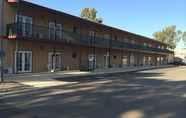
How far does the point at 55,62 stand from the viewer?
29.7 metres

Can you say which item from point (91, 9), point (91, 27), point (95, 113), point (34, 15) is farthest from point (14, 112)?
point (91, 9)

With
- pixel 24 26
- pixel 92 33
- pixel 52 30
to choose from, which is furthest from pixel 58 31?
pixel 92 33

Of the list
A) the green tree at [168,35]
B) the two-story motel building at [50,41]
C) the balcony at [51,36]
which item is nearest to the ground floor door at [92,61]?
the two-story motel building at [50,41]

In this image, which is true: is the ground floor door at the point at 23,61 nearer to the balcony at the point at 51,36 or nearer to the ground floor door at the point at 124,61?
the balcony at the point at 51,36

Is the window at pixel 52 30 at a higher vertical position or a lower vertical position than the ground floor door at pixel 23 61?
higher

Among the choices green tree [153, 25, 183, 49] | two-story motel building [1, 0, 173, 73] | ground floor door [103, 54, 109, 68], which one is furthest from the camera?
green tree [153, 25, 183, 49]

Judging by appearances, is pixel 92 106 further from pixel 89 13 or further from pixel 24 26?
pixel 89 13

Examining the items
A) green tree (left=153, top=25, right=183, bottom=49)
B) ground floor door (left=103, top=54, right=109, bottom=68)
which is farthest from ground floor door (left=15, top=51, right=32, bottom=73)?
green tree (left=153, top=25, right=183, bottom=49)

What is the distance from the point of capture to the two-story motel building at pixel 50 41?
24.4 m

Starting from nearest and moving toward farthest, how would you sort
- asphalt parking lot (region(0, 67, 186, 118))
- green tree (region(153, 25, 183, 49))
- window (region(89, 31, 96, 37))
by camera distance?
asphalt parking lot (region(0, 67, 186, 118))
window (region(89, 31, 96, 37))
green tree (region(153, 25, 183, 49))

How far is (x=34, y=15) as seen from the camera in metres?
26.8

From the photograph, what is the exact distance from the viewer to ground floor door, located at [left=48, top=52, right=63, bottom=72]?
95.2 ft

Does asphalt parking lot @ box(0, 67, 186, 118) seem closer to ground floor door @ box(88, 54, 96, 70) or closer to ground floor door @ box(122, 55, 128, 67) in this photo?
ground floor door @ box(88, 54, 96, 70)

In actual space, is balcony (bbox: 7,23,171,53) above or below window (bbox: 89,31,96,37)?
below
